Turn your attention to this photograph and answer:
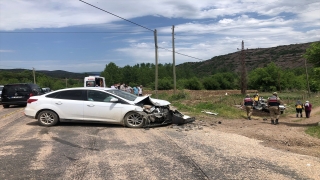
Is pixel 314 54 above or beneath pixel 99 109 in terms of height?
above

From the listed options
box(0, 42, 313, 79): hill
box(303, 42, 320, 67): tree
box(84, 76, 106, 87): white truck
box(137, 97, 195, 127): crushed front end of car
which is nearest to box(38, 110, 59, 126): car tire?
box(137, 97, 195, 127): crushed front end of car

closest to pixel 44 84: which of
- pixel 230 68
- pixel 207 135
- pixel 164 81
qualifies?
pixel 164 81

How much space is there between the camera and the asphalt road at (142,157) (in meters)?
5.52

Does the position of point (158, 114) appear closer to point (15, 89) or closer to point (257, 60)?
point (15, 89)

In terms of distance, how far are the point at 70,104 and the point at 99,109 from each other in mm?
1099

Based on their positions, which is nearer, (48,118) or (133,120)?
(133,120)

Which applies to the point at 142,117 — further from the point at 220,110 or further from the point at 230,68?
the point at 230,68

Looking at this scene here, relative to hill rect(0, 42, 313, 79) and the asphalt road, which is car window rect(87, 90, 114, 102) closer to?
the asphalt road

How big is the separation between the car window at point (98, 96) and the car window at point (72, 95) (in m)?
0.27

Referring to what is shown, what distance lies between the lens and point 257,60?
148125mm

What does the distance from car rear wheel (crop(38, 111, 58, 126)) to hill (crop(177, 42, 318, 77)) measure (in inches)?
4867

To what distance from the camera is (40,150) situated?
7.29m

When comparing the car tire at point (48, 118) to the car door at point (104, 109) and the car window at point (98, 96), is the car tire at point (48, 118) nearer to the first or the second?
the car door at point (104, 109)

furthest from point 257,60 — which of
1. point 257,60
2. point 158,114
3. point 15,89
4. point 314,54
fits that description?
point 158,114
